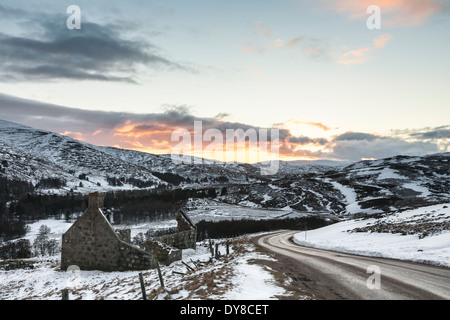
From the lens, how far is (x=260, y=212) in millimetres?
155125

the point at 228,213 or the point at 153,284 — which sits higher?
the point at 153,284

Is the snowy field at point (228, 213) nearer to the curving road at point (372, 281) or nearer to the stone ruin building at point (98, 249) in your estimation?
the stone ruin building at point (98, 249)

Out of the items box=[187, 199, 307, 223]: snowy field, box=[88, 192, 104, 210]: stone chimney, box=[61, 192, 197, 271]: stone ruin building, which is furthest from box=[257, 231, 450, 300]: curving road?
box=[187, 199, 307, 223]: snowy field

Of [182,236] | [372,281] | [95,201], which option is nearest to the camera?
[372,281]

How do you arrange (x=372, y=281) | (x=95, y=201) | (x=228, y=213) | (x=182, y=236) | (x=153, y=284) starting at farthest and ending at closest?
(x=228, y=213)
(x=182, y=236)
(x=95, y=201)
(x=153, y=284)
(x=372, y=281)

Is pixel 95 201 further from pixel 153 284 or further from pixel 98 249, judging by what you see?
pixel 153 284

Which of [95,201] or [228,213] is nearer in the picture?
[95,201]

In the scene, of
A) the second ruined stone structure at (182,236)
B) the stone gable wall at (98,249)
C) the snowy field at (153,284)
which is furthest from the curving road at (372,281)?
the second ruined stone structure at (182,236)

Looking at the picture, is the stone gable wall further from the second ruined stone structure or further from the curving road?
the curving road

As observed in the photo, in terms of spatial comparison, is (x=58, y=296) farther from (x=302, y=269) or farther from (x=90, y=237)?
(x=302, y=269)

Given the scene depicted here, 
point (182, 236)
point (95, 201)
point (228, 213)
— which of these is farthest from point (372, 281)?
point (228, 213)
